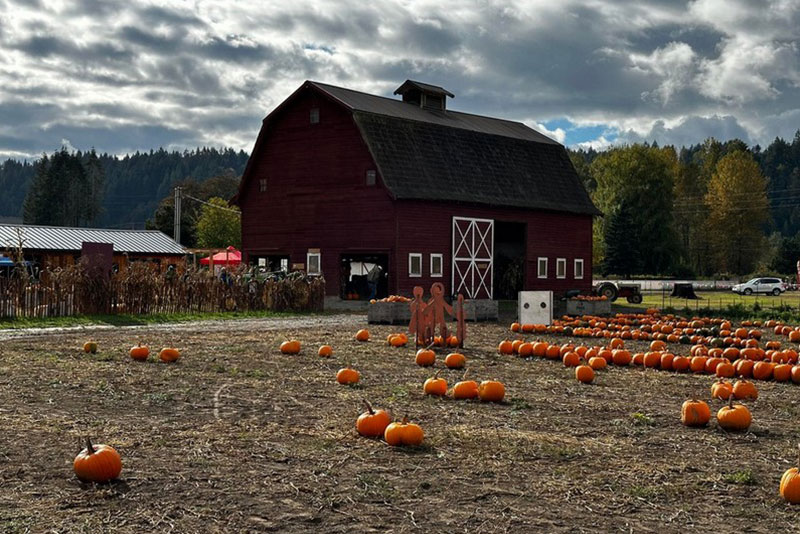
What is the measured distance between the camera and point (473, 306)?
25.9 m

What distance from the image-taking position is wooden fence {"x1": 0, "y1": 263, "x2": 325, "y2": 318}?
76.2 ft

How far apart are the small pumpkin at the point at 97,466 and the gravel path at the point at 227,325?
12.7 m

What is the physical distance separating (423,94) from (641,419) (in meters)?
35.9

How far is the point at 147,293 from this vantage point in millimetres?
25422

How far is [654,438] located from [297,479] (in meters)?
3.38

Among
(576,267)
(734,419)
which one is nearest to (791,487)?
(734,419)

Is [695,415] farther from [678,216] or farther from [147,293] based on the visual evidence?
[678,216]

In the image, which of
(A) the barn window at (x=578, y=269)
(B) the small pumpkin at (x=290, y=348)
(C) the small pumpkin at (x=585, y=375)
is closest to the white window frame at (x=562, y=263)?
(A) the barn window at (x=578, y=269)

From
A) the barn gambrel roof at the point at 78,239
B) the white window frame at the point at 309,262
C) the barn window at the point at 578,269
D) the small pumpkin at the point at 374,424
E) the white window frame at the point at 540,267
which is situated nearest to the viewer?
the small pumpkin at the point at 374,424

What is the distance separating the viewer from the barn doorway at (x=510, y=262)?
41438 mm

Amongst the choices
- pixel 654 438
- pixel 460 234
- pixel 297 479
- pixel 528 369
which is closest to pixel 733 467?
pixel 654 438

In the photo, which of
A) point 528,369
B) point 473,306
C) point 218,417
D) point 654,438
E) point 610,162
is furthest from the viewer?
point 610,162

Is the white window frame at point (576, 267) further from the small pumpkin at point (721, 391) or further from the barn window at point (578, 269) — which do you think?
the small pumpkin at point (721, 391)

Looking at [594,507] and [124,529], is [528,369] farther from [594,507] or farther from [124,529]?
[124,529]
